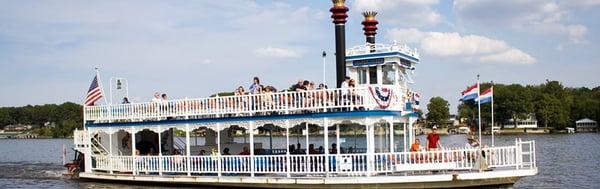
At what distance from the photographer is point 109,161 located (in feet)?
84.2

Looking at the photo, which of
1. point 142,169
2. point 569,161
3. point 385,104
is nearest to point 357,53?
point 385,104

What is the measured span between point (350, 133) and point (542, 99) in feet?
342

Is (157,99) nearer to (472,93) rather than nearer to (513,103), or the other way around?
(472,93)

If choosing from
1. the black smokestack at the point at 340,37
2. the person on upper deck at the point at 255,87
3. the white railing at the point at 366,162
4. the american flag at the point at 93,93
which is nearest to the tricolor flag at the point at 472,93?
the white railing at the point at 366,162

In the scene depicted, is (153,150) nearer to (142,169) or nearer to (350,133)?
(142,169)

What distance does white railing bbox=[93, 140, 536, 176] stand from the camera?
19.6m

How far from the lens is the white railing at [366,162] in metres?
19.6

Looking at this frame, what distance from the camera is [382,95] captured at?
66.2 feet

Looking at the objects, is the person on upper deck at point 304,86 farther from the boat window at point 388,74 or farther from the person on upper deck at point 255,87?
the boat window at point 388,74

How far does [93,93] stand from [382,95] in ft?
39.5

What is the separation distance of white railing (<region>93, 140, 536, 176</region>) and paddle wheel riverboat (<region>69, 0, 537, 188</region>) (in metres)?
0.03

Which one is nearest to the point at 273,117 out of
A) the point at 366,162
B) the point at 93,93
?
the point at 366,162

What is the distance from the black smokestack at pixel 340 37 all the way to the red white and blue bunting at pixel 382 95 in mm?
3153

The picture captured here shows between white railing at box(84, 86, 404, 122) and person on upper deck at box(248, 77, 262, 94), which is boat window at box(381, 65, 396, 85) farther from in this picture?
person on upper deck at box(248, 77, 262, 94)
